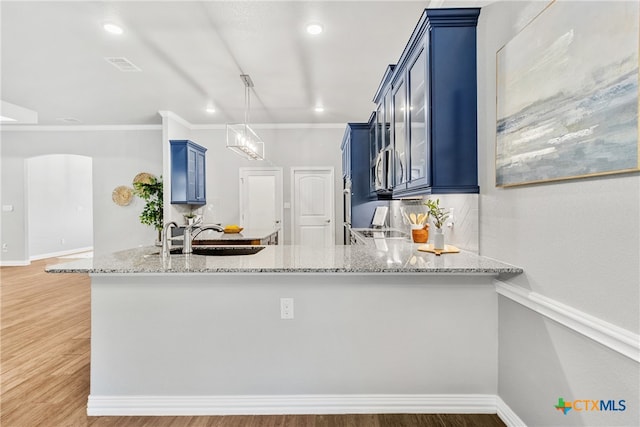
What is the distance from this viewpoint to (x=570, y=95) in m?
1.27

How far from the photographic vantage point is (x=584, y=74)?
1205 millimetres

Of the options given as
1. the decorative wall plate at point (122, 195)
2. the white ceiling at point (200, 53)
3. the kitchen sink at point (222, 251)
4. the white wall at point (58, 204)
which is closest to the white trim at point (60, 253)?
the white wall at point (58, 204)

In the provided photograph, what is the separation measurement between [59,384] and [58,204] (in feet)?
25.5

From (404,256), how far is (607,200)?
3.86 ft

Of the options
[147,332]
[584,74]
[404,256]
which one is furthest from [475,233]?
[147,332]

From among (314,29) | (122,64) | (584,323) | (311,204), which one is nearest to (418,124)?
(584,323)

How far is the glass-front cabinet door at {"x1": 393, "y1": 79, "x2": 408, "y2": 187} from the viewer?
249 cm

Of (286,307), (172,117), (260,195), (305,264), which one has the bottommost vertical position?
(286,307)

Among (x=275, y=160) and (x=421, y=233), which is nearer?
(x=421, y=233)

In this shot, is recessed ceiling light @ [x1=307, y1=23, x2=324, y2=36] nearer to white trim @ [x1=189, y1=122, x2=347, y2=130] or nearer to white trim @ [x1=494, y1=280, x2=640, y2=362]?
white trim @ [x1=494, y1=280, x2=640, y2=362]

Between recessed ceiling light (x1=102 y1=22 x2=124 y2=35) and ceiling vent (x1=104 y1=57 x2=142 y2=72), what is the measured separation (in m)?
0.64

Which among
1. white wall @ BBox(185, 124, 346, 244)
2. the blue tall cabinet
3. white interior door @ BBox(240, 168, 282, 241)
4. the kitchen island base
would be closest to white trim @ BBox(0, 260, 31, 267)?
white wall @ BBox(185, 124, 346, 244)

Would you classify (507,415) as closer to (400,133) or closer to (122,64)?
(400,133)

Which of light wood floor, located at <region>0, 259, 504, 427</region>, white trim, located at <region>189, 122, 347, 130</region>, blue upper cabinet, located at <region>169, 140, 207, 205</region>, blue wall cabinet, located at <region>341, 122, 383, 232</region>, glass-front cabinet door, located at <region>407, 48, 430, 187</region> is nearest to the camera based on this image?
light wood floor, located at <region>0, 259, 504, 427</region>
